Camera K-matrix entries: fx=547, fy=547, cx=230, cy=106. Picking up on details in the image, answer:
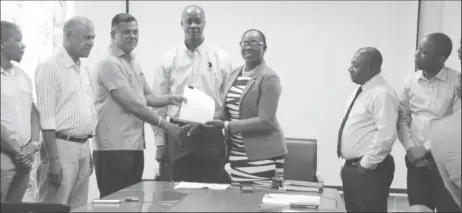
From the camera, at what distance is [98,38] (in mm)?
4867

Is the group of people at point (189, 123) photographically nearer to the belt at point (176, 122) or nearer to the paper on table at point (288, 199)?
the belt at point (176, 122)

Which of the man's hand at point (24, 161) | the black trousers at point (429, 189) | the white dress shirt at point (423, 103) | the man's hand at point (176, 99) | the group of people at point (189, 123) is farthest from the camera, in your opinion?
the man's hand at point (176, 99)

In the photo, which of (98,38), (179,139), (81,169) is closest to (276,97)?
(179,139)

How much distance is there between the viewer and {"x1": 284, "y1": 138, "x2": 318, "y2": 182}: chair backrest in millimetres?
3844

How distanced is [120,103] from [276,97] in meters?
0.91

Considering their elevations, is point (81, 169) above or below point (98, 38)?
below

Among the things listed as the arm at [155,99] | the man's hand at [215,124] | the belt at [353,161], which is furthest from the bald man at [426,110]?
the arm at [155,99]

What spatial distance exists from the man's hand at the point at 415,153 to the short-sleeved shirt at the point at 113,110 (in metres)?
1.56

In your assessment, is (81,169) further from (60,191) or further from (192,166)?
(192,166)

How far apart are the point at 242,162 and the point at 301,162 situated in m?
0.86

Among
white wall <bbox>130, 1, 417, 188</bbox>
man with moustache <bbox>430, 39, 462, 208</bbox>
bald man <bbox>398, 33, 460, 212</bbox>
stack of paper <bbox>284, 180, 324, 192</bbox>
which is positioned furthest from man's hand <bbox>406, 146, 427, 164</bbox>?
white wall <bbox>130, 1, 417, 188</bbox>

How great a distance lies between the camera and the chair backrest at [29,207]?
212cm

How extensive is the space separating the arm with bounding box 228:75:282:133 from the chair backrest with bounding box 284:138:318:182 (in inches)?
33.1

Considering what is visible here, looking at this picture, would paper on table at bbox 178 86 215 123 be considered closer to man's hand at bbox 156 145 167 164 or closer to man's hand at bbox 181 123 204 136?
Result: man's hand at bbox 181 123 204 136
